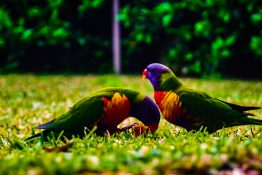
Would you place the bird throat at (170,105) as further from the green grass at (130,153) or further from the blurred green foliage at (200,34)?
the blurred green foliage at (200,34)

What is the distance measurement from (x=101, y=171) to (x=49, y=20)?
11.1 metres

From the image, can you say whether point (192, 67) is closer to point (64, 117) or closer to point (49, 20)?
point (49, 20)

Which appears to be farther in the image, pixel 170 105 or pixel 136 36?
pixel 136 36

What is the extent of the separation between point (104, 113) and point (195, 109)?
617mm

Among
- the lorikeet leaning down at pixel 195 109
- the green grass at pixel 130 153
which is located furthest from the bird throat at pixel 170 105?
the green grass at pixel 130 153

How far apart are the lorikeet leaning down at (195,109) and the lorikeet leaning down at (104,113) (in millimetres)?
129

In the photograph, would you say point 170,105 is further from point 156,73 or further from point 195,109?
point 156,73

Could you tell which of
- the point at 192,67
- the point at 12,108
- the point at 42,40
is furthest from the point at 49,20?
the point at 12,108

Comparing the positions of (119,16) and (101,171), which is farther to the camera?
(119,16)

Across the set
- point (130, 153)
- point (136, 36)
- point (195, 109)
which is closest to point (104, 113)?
point (195, 109)

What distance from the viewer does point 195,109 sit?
10.2ft

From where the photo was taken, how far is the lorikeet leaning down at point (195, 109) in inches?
122

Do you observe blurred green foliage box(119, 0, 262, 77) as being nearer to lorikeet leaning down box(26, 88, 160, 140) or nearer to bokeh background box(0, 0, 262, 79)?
bokeh background box(0, 0, 262, 79)

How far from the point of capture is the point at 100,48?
43.0 feet
